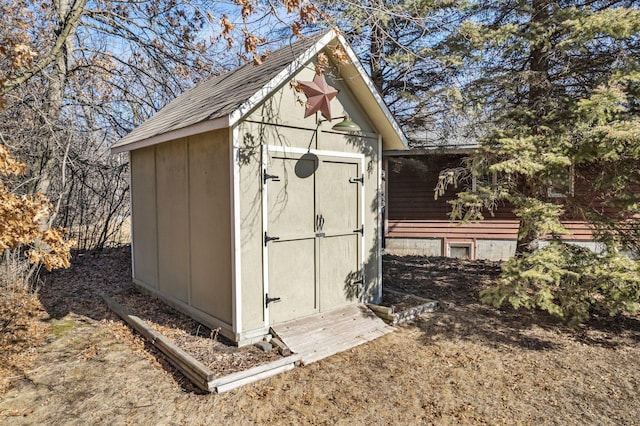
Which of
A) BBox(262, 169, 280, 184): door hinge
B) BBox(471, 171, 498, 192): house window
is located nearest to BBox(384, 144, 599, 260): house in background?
BBox(471, 171, 498, 192): house window

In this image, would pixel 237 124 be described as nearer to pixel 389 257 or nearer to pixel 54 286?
pixel 54 286

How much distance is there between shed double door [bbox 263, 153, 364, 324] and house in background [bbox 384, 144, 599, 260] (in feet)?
20.1

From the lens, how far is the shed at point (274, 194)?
5039mm

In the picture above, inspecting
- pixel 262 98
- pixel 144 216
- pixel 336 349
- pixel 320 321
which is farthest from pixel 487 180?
pixel 144 216

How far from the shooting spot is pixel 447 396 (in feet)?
13.3

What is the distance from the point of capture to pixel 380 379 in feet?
14.5

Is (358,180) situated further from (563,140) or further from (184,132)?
(563,140)

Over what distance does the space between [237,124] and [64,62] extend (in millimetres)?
6473

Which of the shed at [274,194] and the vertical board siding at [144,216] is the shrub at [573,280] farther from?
the vertical board siding at [144,216]

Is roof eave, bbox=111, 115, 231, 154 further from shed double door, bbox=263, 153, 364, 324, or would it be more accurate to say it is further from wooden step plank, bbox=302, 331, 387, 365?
wooden step plank, bbox=302, 331, 387, 365

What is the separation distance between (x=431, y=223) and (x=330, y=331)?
27.4 ft

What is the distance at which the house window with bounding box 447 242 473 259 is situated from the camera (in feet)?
41.4

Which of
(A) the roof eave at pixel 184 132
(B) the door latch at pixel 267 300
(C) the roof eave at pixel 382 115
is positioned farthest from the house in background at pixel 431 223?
(B) the door latch at pixel 267 300

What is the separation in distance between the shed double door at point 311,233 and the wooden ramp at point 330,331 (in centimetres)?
15
